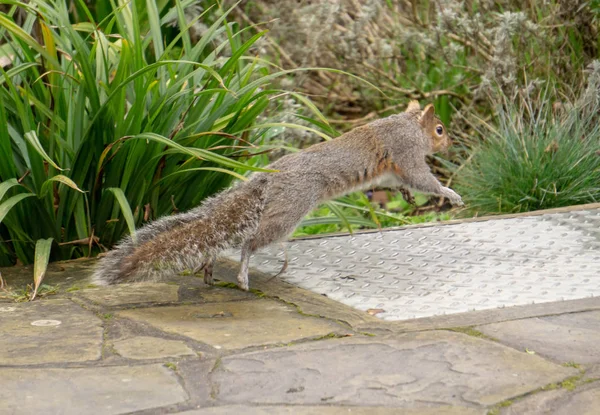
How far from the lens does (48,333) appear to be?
3102mm

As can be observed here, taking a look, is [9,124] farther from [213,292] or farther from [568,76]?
[568,76]

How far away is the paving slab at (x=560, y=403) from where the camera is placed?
2.34m

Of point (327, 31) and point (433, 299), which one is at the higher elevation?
point (327, 31)

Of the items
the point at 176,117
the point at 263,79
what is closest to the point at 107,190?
the point at 176,117


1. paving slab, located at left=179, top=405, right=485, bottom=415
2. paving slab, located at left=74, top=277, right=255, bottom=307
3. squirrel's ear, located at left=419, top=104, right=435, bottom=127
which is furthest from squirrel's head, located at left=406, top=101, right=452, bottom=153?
paving slab, located at left=179, top=405, right=485, bottom=415

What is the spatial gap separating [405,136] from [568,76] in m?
3.32

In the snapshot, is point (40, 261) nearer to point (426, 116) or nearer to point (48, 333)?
point (48, 333)

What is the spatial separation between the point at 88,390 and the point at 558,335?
1543 mm

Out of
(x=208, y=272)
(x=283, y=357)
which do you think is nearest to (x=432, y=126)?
(x=208, y=272)

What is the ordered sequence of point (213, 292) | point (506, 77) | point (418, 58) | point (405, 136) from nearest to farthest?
point (213, 292) < point (405, 136) < point (506, 77) < point (418, 58)

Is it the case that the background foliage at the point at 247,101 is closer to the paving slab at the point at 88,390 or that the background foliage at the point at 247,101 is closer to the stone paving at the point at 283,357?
the stone paving at the point at 283,357

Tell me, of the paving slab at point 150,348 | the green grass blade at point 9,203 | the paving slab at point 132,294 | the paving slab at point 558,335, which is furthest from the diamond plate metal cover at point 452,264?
the green grass blade at point 9,203

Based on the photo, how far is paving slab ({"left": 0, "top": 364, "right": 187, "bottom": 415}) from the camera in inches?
93.4

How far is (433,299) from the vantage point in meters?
3.50
